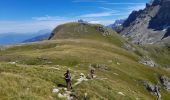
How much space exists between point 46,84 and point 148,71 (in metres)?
94.5

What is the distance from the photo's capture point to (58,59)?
105m

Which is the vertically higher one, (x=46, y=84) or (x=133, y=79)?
(x=46, y=84)

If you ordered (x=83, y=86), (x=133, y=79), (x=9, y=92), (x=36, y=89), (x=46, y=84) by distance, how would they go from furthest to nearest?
(x=133, y=79) < (x=83, y=86) < (x=46, y=84) < (x=36, y=89) < (x=9, y=92)

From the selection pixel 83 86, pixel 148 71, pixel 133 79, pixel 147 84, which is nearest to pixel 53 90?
pixel 83 86

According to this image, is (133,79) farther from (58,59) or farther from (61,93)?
(61,93)

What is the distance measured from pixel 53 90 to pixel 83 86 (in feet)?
21.6

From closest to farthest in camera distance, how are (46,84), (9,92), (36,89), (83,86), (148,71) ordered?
1. (9,92)
2. (36,89)
3. (46,84)
4. (83,86)
5. (148,71)

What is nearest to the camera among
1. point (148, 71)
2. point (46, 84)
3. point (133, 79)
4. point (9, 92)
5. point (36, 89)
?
point (9, 92)

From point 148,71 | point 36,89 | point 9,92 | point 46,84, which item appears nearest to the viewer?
point 9,92

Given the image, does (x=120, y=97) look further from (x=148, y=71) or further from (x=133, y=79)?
(x=148, y=71)

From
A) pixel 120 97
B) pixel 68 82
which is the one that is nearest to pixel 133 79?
pixel 120 97

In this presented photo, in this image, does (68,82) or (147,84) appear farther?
(147,84)

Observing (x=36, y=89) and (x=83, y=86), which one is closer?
(x=36, y=89)

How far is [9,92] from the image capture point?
34.0 metres
